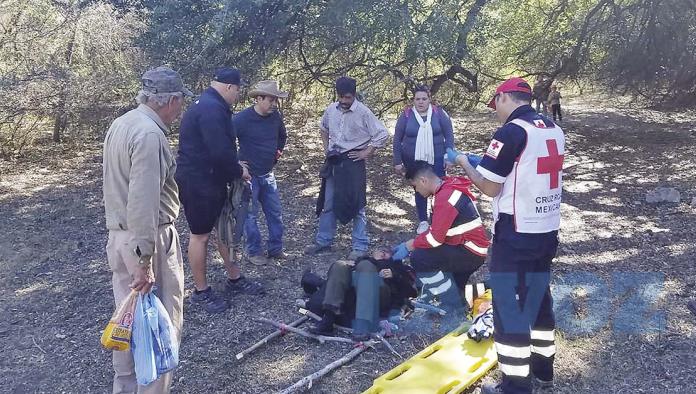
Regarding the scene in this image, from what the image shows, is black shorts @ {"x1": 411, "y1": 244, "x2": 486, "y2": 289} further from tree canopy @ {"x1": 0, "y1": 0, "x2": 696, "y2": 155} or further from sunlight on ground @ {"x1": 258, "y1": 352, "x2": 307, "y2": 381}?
tree canopy @ {"x1": 0, "y1": 0, "x2": 696, "y2": 155}

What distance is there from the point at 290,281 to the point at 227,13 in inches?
138

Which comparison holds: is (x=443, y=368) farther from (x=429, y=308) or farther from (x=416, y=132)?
(x=416, y=132)

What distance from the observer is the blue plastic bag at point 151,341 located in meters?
2.95

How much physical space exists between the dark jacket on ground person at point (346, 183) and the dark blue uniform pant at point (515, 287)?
258 centimetres

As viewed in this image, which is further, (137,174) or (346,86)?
(346,86)

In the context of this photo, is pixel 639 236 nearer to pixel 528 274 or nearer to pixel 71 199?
pixel 528 274

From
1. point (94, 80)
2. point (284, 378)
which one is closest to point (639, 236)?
point (284, 378)

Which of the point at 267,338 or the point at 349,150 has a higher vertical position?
the point at 349,150

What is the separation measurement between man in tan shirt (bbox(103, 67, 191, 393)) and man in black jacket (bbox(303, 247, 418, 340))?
132 centimetres

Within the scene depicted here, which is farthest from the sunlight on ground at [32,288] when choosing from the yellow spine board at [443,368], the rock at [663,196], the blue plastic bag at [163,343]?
the rock at [663,196]

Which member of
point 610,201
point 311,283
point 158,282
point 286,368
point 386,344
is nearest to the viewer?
point 158,282

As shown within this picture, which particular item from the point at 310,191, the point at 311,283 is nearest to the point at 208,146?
the point at 311,283

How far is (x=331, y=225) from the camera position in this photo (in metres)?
6.17

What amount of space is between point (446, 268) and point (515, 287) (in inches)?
47.3
